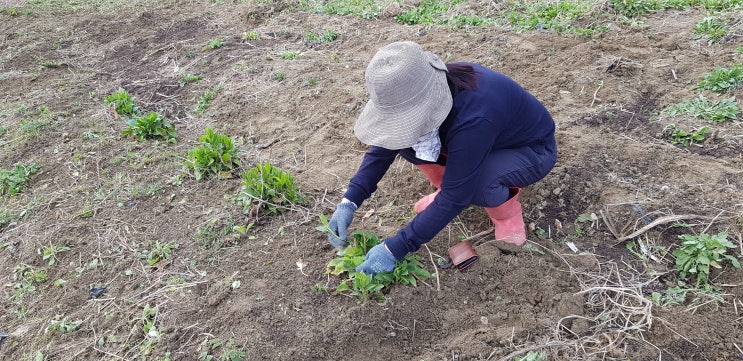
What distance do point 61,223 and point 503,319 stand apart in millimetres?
2715

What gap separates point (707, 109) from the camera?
3164 mm

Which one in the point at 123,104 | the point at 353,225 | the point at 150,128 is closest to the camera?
the point at 353,225

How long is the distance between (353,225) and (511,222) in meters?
0.88

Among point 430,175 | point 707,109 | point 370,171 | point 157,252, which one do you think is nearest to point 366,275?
point 370,171

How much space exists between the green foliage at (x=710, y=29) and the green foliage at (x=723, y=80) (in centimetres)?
76

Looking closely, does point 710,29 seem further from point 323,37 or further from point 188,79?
point 188,79

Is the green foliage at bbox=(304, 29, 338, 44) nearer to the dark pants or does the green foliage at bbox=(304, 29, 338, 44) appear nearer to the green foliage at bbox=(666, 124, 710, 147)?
the dark pants

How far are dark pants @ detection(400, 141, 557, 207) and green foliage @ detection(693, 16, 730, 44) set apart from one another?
2913 millimetres

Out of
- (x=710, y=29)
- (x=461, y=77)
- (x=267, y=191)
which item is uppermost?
(x=461, y=77)

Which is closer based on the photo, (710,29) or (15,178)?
(15,178)

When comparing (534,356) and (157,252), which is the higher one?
(534,356)

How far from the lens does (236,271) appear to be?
246 centimetres

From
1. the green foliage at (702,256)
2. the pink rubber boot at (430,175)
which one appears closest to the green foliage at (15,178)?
the pink rubber boot at (430,175)

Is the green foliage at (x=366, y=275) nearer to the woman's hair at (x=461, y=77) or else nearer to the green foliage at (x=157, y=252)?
the woman's hair at (x=461, y=77)
